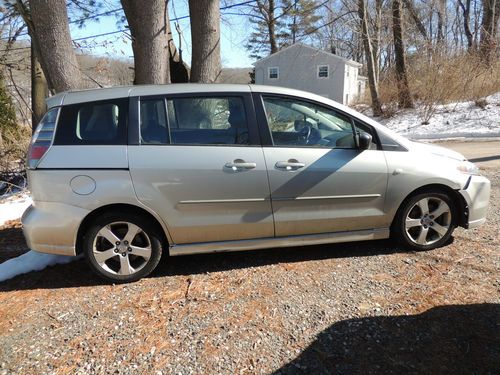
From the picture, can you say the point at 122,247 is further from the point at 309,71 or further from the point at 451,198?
the point at 309,71

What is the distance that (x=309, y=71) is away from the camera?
118 feet

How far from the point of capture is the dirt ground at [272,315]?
2629 millimetres

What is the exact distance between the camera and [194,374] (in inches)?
99.8

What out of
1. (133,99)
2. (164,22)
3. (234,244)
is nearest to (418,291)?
(234,244)

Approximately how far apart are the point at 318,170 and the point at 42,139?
2.43 m

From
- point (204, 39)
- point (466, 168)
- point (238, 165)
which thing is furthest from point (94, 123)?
point (204, 39)

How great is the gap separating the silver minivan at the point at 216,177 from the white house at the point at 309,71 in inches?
1246

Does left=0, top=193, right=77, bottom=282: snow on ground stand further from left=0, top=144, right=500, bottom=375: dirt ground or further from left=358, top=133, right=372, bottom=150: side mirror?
left=358, top=133, right=372, bottom=150: side mirror

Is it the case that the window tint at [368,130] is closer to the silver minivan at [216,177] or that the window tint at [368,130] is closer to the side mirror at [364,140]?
the silver minivan at [216,177]

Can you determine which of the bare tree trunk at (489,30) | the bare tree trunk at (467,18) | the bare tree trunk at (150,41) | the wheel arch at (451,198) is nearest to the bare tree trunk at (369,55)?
the bare tree trunk at (489,30)

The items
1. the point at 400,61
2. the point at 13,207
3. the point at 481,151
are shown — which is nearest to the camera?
the point at 13,207

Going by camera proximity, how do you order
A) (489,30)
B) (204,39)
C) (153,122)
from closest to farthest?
(153,122), (204,39), (489,30)

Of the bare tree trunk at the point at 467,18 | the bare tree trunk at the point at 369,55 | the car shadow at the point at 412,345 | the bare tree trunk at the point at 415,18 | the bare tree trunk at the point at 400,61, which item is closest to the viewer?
the car shadow at the point at 412,345

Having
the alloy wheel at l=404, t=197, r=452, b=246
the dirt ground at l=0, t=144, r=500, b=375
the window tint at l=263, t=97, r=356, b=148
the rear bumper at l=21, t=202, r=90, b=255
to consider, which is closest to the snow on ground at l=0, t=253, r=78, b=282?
the dirt ground at l=0, t=144, r=500, b=375
